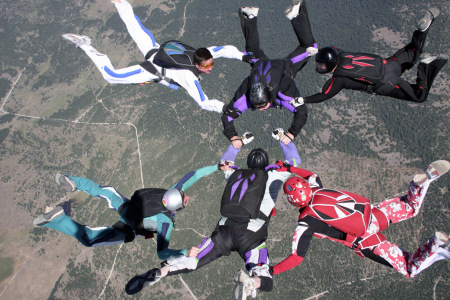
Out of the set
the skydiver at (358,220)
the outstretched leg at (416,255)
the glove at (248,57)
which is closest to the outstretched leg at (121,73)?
the glove at (248,57)

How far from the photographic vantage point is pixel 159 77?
5953mm

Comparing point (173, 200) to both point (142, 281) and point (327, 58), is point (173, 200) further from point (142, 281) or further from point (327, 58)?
point (327, 58)

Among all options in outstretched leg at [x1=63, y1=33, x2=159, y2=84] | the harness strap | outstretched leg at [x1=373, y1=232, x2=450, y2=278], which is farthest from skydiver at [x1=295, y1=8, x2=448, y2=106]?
outstretched leg at [x1=63, y1=33, x2=159, y2=84]

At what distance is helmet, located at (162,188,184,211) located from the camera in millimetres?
5266

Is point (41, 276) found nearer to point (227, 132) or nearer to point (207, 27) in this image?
point (227, 132)

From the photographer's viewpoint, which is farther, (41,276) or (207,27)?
(207,27)

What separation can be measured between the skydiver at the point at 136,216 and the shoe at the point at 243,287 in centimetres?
114

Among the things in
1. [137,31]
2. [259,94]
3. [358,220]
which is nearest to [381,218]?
[358,220]

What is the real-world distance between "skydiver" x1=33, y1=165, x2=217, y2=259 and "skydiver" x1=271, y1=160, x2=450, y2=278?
5.88ft

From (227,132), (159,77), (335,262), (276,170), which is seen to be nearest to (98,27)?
(159,77)

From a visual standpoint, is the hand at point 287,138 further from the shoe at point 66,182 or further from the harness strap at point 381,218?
the shoe at point 66,182

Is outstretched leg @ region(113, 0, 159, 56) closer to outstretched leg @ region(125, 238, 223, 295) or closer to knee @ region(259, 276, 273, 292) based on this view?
outstretched leg @ region(125, 238, 223, 295)

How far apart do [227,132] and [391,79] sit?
3.07 m

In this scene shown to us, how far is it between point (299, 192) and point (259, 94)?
1681 mm
